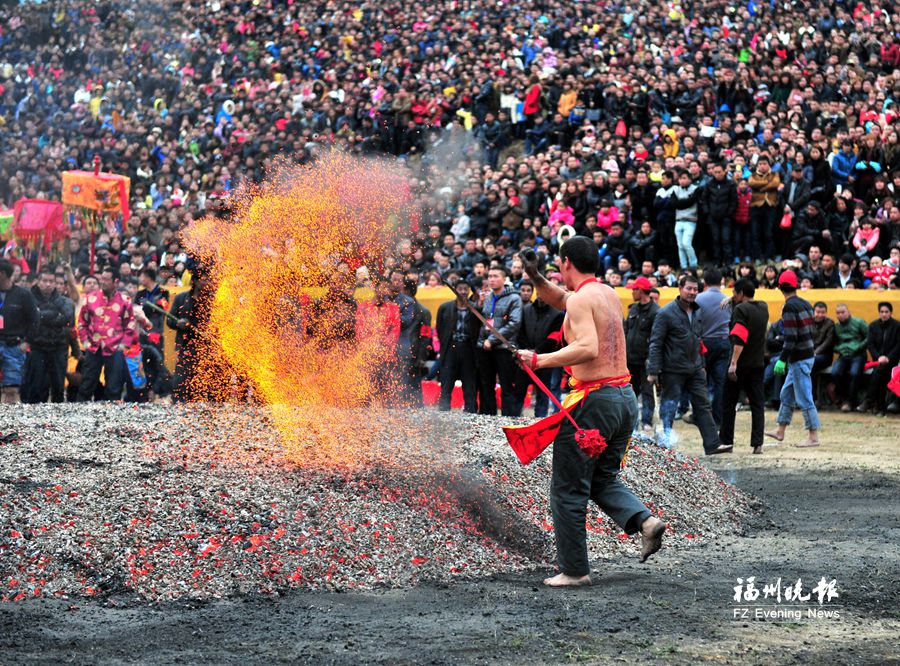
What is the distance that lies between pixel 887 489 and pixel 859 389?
7149mm

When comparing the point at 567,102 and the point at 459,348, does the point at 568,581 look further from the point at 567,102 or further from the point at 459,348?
the point at 567,102

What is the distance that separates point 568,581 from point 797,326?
26.6 ft

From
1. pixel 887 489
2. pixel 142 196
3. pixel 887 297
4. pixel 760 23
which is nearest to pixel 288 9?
pixel 142 196

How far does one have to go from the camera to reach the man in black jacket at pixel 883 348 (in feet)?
56.8

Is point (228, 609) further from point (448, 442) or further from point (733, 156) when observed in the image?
point (733, 156)

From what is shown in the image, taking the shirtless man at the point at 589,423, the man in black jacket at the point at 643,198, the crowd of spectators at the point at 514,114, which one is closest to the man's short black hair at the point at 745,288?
the crowd of spectators at the point at 514,114

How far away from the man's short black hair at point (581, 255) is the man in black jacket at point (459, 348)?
7674mm

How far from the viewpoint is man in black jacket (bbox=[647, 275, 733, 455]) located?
13.3 metres

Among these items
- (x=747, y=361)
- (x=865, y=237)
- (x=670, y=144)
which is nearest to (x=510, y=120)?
(x=670, y=144)

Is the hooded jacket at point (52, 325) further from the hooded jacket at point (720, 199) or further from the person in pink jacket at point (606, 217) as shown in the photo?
the hooded jacket at point (720, 199)

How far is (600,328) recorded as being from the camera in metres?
7.33

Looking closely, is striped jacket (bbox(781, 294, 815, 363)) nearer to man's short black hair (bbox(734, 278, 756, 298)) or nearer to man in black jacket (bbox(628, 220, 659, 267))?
man's short black hair (bbox(734, 278, 756, 298))

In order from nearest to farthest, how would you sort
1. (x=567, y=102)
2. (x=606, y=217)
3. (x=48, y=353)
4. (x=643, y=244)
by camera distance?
(x=48, y=353), (x=643, y=244), (x=606, y=217), (x=567, y=102)

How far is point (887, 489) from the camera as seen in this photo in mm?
11344
